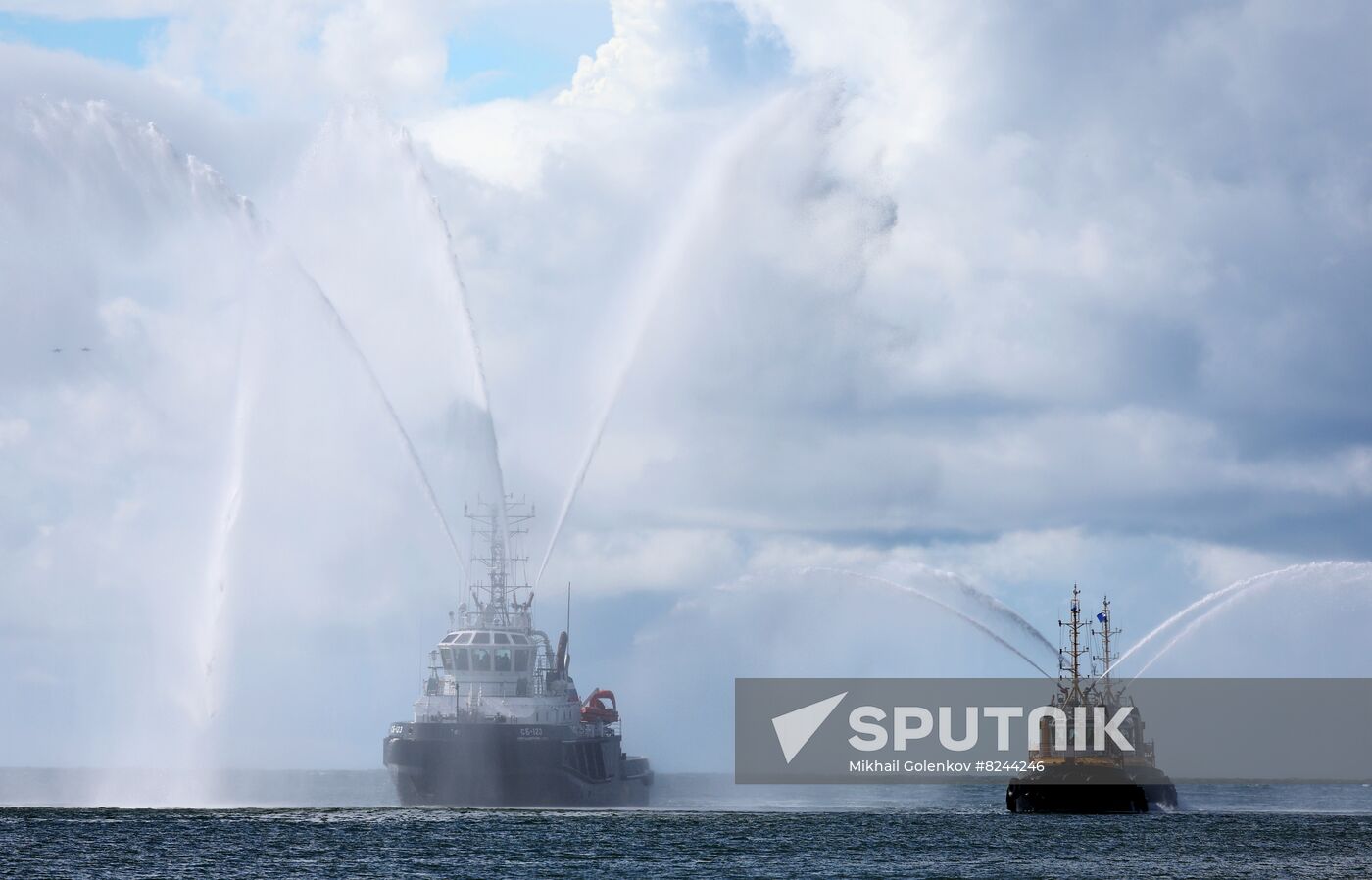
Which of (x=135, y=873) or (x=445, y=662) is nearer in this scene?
(x=135, y=873)

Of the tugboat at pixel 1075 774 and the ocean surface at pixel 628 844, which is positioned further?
the tugboat at pixel 1075 774

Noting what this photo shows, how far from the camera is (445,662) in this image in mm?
87812

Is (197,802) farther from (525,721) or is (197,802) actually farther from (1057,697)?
(1057,697)

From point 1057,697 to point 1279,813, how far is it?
141 feet

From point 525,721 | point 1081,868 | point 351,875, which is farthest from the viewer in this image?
point 525,721

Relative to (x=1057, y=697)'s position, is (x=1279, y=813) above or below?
below

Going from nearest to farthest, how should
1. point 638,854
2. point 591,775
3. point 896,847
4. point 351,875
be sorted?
point 351,875 < point 638,854 < point 896,847 < point 591,775

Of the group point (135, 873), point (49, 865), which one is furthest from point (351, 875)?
point (49, 865)

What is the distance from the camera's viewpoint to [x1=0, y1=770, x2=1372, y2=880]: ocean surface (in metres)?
60.9

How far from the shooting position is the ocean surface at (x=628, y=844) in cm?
6094

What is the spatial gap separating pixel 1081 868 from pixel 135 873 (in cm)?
3584

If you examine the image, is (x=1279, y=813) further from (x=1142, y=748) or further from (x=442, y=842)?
(x=442, y=842)

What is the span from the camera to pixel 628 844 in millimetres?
72125

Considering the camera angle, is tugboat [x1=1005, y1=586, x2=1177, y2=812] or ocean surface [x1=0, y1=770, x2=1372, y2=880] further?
tugboat [x1=1005, y1=586, x2=1177, y2=812]
